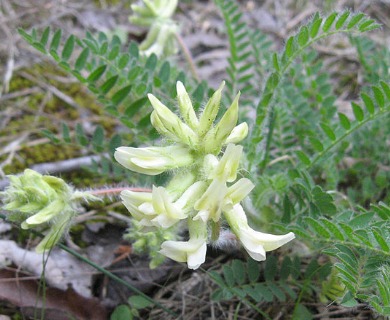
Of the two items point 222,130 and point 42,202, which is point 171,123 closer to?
point 222,130

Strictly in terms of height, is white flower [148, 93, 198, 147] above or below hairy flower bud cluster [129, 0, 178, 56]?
above

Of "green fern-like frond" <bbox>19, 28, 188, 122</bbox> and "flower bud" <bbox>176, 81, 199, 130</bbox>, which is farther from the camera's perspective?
"green fern-like frond" <bbox>19, 28, 188, 122</bbox>

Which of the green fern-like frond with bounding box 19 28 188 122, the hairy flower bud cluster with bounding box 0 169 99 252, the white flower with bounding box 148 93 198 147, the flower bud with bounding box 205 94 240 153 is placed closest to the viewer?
the flower bud with bounding box 205 94 240 153

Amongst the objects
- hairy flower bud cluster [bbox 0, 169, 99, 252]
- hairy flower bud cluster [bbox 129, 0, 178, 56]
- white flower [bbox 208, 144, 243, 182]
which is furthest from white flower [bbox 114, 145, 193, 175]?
hairy flower bud cluster [bbox 129, 0, 178, 56]

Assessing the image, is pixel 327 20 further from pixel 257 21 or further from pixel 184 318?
pixel 257 21

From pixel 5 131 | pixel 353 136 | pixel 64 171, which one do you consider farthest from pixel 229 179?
pixel 5 131

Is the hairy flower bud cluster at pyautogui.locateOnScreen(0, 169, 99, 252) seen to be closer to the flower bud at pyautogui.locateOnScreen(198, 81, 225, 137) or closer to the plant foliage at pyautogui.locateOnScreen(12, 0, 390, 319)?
the plant foliage at pyautogui.locateOnScreen(12, 0, 390, 319)

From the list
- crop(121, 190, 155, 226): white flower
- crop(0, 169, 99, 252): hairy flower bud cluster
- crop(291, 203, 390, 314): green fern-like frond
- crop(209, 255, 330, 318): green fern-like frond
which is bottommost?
crop(209, 255, 330, 318): green fern-like frond

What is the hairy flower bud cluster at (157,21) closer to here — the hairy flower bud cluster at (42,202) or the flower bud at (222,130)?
the hairy flower bud cluster at (42,202)

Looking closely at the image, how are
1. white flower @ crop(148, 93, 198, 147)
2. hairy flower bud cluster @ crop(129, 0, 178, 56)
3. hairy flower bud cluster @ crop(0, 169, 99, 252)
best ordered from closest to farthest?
1. white flower @ crop(148, 93, 198, 147)
2. hairy flower bud cluster @ crop(0, 169, 99, 252)
3. hairy flower bud cluster @ crop(129, 0, 178, 56)
